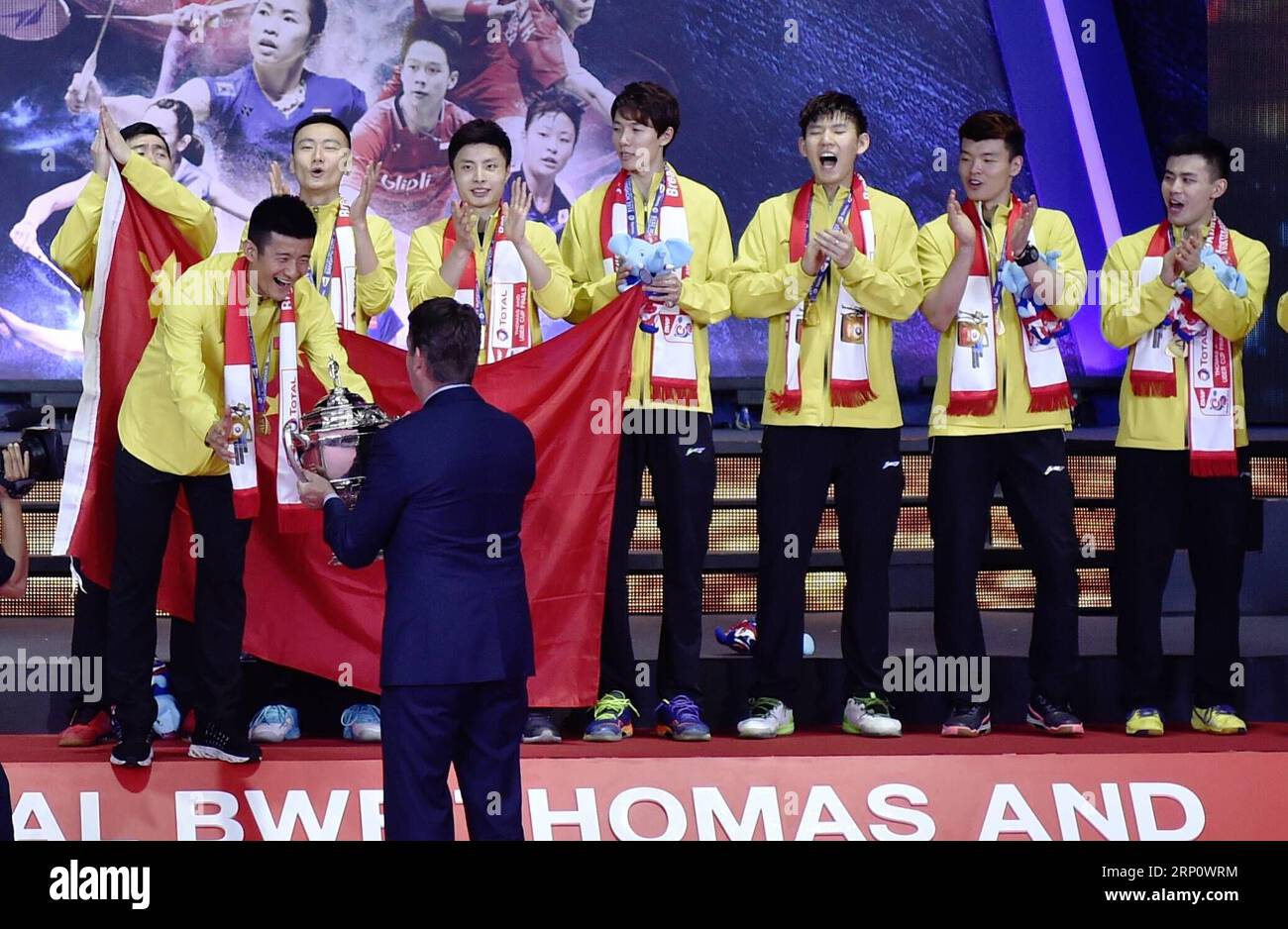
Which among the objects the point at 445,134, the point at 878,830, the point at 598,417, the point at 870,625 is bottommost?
the point at 878,830

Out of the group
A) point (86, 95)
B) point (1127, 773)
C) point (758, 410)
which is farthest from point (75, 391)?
point (1127, 773)

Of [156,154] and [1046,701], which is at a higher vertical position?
[156,154]

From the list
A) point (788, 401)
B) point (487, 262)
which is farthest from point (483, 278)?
point (788, 401)

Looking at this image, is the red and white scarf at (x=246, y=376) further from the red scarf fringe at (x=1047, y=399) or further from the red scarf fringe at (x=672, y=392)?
the red scarf fringe at (x=1047, y=399)

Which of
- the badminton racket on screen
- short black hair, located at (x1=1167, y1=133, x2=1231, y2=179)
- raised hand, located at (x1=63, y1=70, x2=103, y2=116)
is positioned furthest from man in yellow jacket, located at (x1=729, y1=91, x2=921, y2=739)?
the badminton racket on screen

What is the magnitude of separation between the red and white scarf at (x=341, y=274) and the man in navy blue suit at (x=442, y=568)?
5.23ft

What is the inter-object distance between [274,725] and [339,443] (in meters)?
1.43

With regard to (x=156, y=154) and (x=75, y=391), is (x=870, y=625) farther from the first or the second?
(x=75, y=391)

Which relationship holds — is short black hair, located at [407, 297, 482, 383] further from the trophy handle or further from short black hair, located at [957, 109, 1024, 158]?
short black hair, located at [957, 109, 1024, 158]

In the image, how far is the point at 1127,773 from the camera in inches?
212

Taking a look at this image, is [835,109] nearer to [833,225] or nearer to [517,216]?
[833,225]
